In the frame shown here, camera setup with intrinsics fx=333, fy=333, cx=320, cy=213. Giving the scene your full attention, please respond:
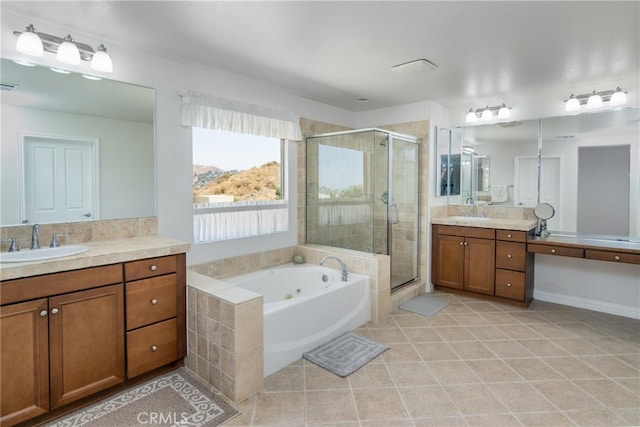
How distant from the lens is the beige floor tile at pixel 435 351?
263cm

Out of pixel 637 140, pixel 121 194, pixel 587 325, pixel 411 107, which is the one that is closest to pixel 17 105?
pixel 121 194

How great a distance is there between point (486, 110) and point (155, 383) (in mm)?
4322

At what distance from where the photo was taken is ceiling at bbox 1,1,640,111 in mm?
1972

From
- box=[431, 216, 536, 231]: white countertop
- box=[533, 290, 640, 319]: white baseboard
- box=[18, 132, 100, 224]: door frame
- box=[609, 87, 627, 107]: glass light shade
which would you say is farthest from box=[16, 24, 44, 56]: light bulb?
box=[533, 290, 640, 319]: white baseboard

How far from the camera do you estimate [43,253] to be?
6.81 feet

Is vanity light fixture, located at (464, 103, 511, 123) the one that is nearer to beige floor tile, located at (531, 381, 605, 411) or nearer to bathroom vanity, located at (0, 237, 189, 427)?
beige floor tile, located at (531, 381, 605, 411)

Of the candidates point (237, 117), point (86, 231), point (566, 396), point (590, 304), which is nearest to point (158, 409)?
point (86, 231)

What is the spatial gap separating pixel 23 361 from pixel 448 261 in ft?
12.9

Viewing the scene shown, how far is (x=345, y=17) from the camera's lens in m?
2.07

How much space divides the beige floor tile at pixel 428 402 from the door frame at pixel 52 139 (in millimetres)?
2495

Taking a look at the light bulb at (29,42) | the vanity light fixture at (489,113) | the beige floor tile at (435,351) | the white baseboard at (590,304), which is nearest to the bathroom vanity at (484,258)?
the white baseboard at (590,304)

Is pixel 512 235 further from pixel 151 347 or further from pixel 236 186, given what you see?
pixel 151 347

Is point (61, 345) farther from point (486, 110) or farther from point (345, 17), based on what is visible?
point (486, 110)

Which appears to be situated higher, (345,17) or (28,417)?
(345,17)
